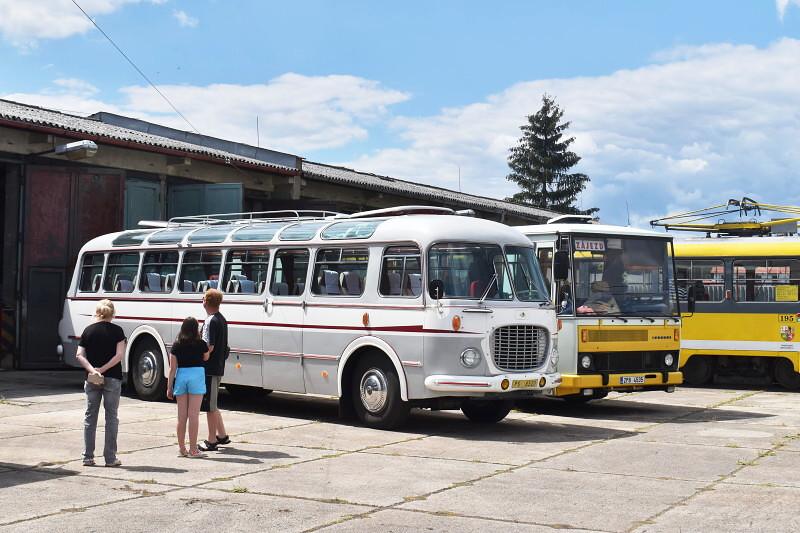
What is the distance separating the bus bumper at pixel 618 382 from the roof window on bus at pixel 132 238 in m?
7.56

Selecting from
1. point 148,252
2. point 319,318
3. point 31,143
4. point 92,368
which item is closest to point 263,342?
point 319,318

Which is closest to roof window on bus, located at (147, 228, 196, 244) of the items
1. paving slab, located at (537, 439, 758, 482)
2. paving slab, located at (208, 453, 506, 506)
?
paving slab, located at (208, 453, 506, 506)

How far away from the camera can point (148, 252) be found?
17891 millimetres

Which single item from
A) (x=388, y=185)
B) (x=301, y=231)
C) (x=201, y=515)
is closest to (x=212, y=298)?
(x=301, y=231)

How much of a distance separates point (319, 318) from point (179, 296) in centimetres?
335

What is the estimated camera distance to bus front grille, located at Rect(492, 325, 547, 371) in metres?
13.1

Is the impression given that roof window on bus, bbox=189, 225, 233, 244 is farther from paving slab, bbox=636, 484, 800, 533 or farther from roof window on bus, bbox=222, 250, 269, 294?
paving slab, bbox=636, 484, 800, 533

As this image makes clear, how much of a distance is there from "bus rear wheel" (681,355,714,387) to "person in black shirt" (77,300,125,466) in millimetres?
13912

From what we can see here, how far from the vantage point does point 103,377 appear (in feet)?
34.9

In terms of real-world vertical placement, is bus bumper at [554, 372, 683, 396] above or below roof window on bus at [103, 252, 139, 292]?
below

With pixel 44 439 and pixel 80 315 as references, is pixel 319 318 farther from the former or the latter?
pixel 80 315

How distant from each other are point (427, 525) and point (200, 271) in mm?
9698

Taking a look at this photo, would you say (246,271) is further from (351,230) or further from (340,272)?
(351,230)

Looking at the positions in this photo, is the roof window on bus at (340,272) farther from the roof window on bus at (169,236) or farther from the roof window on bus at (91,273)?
the roof window on bus at (91,273)
